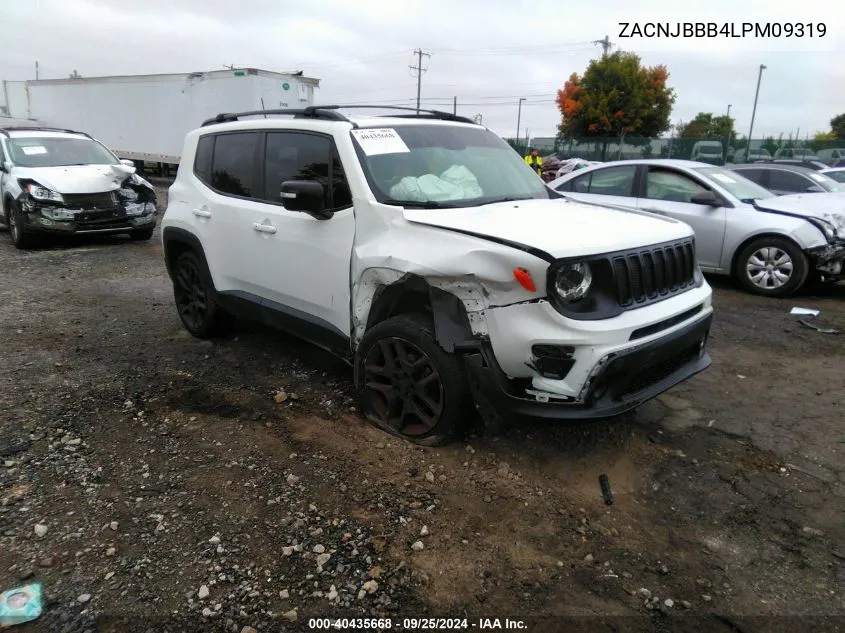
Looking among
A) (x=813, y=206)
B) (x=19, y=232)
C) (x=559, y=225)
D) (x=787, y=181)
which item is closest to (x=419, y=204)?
(x=559, y=225)

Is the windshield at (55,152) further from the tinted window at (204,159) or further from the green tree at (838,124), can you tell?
the green tree at (838,124)

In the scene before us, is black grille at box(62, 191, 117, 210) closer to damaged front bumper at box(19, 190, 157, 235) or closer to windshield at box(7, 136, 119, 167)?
damaged front bumper at box(19, 190, 157, 235)

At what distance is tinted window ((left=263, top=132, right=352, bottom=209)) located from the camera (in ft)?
12.0

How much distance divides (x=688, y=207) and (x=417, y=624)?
6.59 metres

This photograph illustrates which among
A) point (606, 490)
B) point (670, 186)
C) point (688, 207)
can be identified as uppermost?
point (670, 186)

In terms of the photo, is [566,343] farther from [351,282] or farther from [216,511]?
[216,511]

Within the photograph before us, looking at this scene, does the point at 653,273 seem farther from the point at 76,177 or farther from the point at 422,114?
the point at 76,177

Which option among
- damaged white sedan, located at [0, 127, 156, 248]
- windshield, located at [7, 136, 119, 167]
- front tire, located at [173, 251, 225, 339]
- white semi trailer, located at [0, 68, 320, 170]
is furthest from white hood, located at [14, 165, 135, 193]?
white semi trailer, located at [0, 68, 320, 170]

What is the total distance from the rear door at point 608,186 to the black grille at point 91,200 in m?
6.81

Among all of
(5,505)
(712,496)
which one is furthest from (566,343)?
(5,505)

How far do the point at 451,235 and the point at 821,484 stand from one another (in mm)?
2338

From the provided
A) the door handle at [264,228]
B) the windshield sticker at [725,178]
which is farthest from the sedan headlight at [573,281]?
the windshield sticker at [725,178]

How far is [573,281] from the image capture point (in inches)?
114

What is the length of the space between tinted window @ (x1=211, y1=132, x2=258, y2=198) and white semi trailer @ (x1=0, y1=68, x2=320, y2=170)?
12841mm
